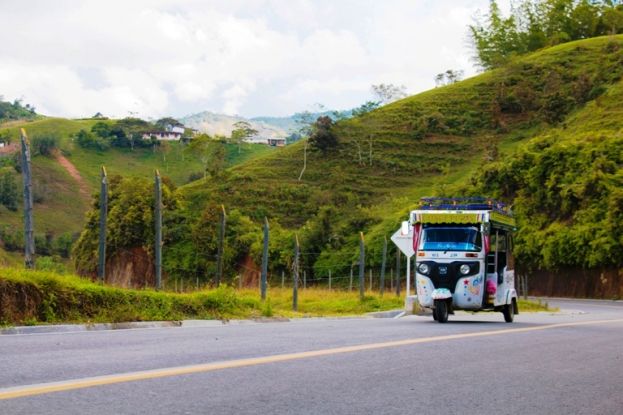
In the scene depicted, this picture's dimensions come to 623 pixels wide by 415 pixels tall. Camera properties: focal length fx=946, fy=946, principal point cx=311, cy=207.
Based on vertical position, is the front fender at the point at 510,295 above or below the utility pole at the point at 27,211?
below

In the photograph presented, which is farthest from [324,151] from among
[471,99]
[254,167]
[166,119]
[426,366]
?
[426,366]

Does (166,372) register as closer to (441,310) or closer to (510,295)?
(441,310)

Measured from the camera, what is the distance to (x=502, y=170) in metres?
74.4

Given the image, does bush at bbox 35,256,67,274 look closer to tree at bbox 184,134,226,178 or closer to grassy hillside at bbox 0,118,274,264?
grassy hillside at bbox 0,118,274,264

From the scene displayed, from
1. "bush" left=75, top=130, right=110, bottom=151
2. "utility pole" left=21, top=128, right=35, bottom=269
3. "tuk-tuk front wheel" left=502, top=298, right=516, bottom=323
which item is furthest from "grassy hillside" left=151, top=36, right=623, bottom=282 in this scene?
"utility pole" left=21, top=128, right=35, bottom=269

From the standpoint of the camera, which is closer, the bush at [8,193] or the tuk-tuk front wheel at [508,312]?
the tuk-tuk front wheel at [508,312]

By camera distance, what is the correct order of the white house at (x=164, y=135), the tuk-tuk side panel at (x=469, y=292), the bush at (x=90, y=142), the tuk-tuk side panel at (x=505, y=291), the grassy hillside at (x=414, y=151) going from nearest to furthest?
1. the tuk-tuk side panel at (x=469, y=292)
2. the tuk-tuk side panel at (x=505, y=291)
3. the grassy hillside at (x=414, y=151)
4. the bush at (x=90, y=142)
5. the white house at (x=164, y=135)

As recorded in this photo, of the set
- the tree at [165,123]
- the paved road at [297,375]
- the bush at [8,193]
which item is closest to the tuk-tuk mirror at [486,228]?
the paved road at [297,375]

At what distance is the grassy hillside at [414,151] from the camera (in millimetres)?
81188

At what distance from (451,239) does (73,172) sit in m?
117

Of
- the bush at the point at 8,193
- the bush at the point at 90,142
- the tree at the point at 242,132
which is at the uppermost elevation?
the tree at the point at 242,132

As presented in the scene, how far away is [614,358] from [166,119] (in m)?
172

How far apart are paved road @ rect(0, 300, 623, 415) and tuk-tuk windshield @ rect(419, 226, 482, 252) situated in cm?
753

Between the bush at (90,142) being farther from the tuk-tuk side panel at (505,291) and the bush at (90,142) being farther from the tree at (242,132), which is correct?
the tuk-tuk side panel at (505,291)
